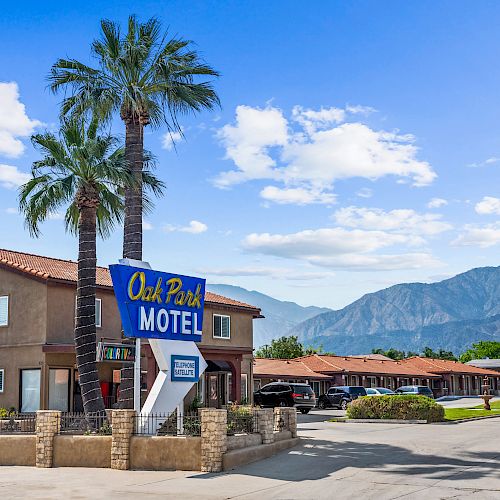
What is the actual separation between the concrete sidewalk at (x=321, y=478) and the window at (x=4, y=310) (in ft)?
41.2

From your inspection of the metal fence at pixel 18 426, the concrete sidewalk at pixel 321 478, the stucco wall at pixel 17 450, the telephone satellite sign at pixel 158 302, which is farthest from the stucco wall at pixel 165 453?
the metal fence at pixel 18 426

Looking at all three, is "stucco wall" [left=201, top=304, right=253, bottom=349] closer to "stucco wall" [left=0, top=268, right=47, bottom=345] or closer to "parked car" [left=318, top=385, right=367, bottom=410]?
"stucco wall" [left=0, top=268, right=47, bottom=345]

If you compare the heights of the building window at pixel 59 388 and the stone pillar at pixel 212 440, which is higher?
the building window at pixel 59 388

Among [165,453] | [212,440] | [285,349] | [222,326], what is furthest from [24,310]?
[285,349]

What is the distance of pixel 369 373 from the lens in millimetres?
69125

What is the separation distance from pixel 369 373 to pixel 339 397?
52.8ft

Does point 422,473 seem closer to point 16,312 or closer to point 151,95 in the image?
point 151,95

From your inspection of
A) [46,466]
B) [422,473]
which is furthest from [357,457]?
[46,466]

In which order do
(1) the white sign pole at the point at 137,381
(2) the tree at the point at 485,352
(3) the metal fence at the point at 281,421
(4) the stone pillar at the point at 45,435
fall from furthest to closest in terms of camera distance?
1. (2) the tree at the point at 485,352
2. (3) the metal fence at the point at 281,421
3. (1) the white sign pole at the point at 137,381
4. (4) the stone pillar at the point at 45,435

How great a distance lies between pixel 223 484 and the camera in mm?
18125

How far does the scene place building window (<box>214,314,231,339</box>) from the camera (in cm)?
4106

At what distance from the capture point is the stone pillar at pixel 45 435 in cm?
2223

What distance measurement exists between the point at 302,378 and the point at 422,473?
1620 inches

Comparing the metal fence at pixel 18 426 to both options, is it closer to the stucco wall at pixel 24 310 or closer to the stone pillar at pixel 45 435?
the stone pillar at pixel 45 435
